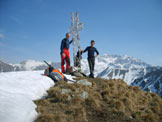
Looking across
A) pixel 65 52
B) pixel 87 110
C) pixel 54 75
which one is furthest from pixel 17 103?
pixel 65 52

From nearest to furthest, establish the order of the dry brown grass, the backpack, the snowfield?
the snowfield < the dry brown grass < the backpack

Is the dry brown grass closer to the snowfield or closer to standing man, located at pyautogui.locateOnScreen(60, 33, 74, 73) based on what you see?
the snowfield

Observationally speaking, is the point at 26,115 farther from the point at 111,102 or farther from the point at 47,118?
the point at 111,102

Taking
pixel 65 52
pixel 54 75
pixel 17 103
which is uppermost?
pixel 65 52

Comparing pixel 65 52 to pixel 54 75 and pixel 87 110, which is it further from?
pixel 87 110

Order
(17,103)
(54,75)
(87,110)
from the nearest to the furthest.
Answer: (17,103) → (87,110) → (54,75)

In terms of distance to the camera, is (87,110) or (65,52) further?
(65,52)

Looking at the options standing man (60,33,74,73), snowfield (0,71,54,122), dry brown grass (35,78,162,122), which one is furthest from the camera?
standing man (60,33,74,73)

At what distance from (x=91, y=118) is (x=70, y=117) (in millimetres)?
767

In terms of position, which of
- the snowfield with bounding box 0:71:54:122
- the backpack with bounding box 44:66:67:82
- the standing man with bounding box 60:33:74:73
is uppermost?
the standing man with bounding box 60:33:74:73

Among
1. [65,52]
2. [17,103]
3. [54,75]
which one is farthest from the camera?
[65,52]

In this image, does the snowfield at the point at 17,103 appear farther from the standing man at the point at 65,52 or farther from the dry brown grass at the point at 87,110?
the standing man at the point at 65,52

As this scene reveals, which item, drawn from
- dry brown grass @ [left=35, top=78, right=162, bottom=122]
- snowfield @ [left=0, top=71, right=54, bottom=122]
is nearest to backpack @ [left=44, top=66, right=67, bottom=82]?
dry brown grass @ [left=35, top=78, right=162, bottom=122]

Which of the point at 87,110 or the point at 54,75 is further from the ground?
the point at 54,75
